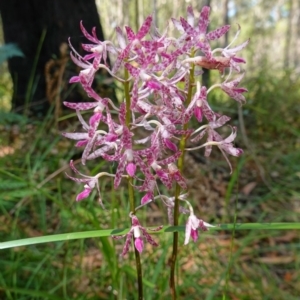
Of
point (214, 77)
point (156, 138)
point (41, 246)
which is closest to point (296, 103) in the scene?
point (214, 77)

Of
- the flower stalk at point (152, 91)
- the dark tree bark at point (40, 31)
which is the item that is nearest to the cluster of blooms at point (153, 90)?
the flower stalk at point (152, 91)

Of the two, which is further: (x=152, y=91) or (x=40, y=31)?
(x=40, y=31)

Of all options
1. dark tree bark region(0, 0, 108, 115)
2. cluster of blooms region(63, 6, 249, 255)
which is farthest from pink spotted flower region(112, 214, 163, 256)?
dark tree bark region(0, 0, 108, 115)

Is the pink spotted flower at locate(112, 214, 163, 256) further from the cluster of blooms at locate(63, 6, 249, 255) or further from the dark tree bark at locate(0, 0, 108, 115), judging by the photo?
the dark tree bark at locate(0, 0, 108, 115)

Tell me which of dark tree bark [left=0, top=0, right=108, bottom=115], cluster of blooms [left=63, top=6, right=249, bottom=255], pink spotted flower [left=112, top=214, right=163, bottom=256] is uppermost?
dark tree bark [left=0, top=0, right=108, bottom=115]

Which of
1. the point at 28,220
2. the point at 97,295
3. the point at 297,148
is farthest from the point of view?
the point at 297,148

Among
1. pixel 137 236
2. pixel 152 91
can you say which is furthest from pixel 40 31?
pixel 137 236

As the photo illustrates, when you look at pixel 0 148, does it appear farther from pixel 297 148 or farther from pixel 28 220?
pixel 297 148

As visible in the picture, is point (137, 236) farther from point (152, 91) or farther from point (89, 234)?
point (152, 91)
